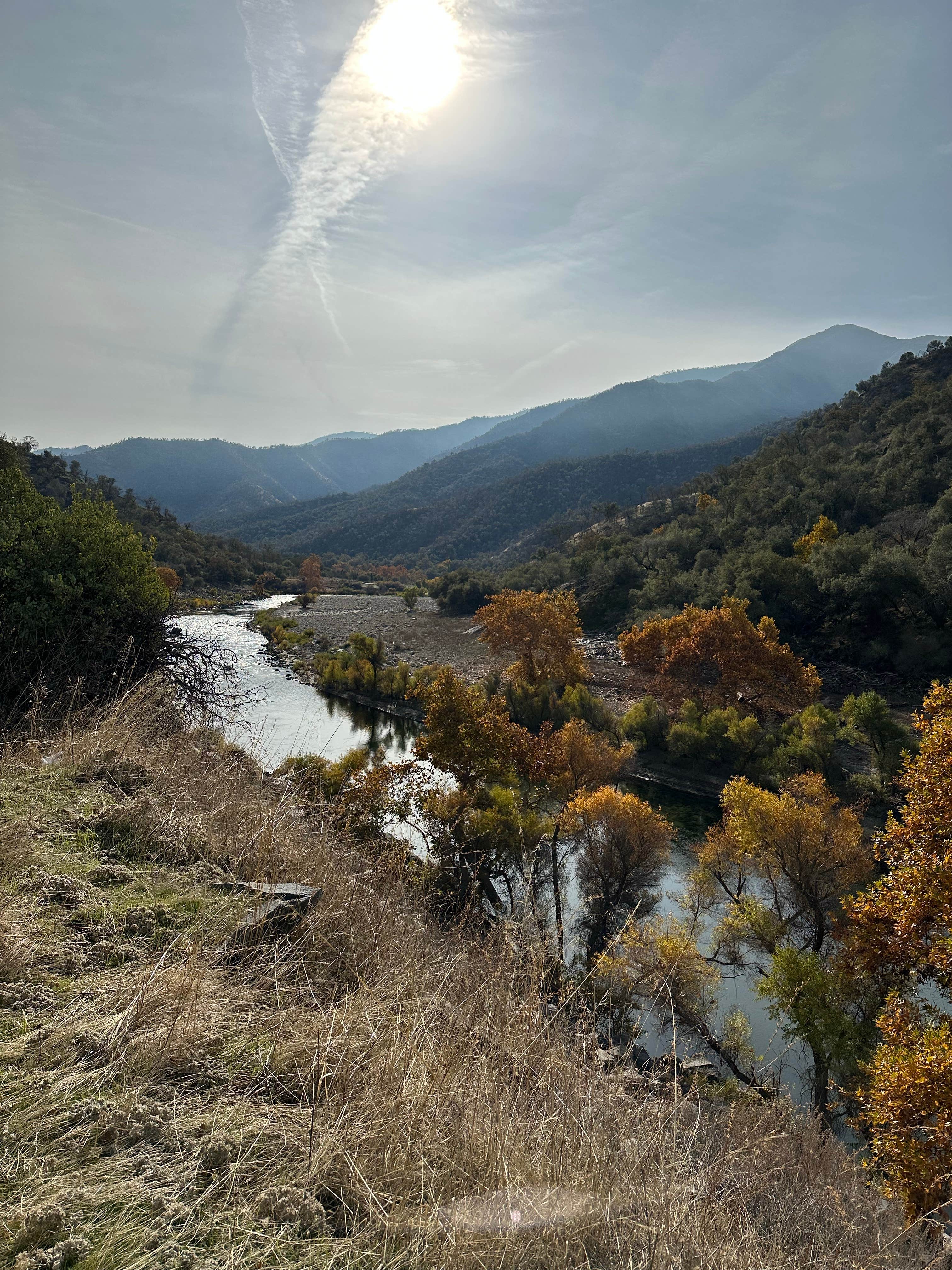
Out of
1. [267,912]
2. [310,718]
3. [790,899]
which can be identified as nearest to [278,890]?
[267,912]

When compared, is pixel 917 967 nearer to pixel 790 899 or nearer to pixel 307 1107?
pixel 790 899

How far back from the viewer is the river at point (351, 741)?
11523 millimetres

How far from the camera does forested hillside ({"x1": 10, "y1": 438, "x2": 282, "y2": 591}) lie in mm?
63594

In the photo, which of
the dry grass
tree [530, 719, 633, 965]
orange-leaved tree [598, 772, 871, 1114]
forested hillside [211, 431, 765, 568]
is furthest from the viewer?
forested hillside [211, 431, 765, 568]

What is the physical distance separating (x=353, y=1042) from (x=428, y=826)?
17.8 metres

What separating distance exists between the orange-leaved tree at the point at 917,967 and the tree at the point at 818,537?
36.0 m

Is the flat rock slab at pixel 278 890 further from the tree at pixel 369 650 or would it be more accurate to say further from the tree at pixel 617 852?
the tree at pixel 369 650

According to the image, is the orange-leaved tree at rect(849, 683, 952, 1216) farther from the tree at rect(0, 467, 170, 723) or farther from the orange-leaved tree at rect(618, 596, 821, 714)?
the orange-leaved tree at rect(618, 596, 821, 714)

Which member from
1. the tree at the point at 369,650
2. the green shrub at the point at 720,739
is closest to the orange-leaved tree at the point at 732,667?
the green shrub at the point at 720,739

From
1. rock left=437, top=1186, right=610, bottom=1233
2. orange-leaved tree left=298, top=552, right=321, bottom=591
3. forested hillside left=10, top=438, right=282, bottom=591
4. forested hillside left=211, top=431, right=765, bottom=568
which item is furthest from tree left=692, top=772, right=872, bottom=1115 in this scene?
forested hillside left=211, top=431, right=765, bottom=568

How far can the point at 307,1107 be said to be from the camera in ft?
7.82

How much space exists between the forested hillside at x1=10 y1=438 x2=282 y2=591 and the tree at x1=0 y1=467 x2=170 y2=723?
57.8 metres

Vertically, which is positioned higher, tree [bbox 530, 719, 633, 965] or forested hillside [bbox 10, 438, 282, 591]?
forested hillside [bbox 10, 438, 282, 591]

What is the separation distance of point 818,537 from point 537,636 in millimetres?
25003
